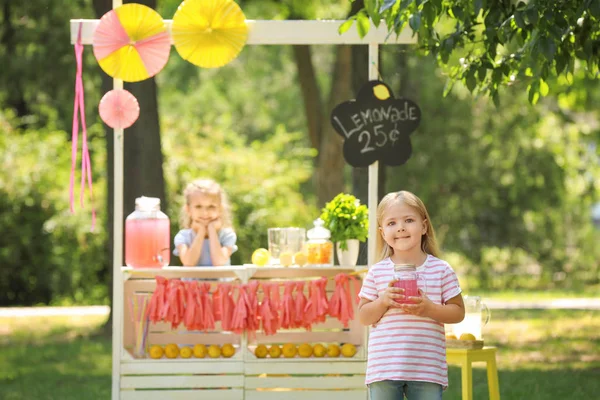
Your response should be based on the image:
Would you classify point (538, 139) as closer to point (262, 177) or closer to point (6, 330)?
point (262, 177)

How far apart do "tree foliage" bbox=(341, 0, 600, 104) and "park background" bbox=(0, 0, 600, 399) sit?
0.67 meters

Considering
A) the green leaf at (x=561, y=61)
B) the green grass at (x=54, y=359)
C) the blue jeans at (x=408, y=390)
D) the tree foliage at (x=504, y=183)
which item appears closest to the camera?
the blue jeans at (x=408, y=390)

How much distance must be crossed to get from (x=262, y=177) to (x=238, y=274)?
26.1ft

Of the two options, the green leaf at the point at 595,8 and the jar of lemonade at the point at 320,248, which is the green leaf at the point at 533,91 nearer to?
the green leaf at the point at 595,8

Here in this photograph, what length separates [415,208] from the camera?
4.02 m

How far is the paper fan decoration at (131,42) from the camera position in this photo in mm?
5793

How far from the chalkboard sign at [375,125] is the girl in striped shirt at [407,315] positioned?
5.98 ft

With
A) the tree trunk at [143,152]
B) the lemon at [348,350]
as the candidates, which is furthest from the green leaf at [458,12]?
the tree trunk at [143,152]

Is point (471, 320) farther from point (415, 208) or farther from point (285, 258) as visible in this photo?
point (415, 208)

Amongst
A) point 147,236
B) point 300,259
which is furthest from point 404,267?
point 147,236

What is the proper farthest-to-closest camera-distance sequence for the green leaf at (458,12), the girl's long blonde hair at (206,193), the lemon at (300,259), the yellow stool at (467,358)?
the girl's long blonde hair at (206,193), the lemon at (300,259), the yellow stool at (467,358), the green leaf at (458,12)

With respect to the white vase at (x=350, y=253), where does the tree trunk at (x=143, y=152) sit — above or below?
above

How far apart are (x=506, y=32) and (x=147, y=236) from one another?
227cm

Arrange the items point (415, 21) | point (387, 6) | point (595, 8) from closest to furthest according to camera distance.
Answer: point (595, 8) < point (415, 21) < point (387, 6)
